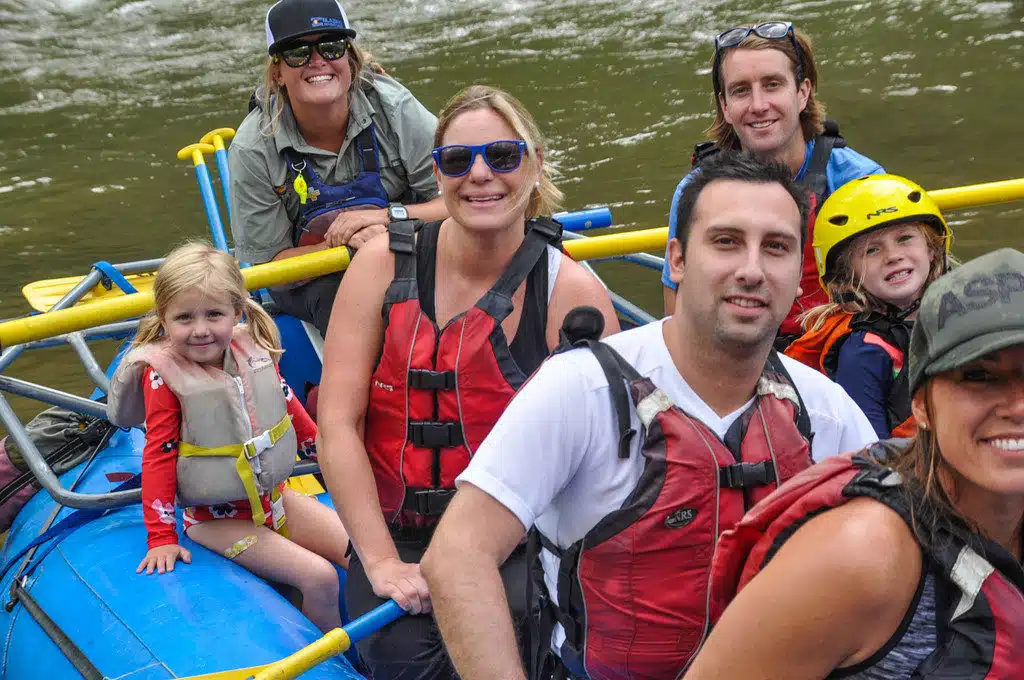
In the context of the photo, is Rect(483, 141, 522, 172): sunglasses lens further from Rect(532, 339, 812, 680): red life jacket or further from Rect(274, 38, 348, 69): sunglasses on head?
Rect(274, 38, 348, 69): sunglasses on head

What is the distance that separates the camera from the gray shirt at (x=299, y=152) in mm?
3666

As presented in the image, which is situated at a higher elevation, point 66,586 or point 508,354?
point 508,354

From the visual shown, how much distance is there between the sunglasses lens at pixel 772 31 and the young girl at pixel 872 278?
63cm

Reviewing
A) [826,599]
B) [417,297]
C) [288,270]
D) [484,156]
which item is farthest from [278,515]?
[826,599]

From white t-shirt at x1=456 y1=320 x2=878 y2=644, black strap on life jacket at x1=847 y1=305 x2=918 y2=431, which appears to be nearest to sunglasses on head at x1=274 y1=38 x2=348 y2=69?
black strap on life jacket at x1=847 y1=305 x2=918 y2=431

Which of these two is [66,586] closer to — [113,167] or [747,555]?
[747,555]

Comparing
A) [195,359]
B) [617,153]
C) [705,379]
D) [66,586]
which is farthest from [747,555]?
[617,153]

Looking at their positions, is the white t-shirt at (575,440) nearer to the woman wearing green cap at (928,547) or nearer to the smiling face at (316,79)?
the woman wearing green cap at (928,547)

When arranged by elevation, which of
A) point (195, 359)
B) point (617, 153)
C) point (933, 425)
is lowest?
point (617, 153)

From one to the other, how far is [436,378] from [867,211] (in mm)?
1116

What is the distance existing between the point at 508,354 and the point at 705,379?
2.20 ft

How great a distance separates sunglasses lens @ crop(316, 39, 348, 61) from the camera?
3.55 m

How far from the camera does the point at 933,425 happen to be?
1519 millimetres

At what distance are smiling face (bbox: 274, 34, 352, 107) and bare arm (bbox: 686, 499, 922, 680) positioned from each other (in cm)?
244
